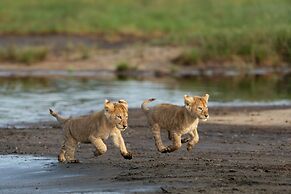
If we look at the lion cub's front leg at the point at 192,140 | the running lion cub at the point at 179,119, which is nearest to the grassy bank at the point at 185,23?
the running lion cub at the point at 179,119

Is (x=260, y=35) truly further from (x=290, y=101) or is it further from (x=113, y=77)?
(x=290, y=101)

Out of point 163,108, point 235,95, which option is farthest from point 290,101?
point 163,108

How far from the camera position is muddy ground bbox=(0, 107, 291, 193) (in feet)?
37.3

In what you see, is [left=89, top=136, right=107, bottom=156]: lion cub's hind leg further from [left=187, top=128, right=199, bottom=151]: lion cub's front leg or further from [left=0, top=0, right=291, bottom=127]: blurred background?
[left=0, top=0, right=291, bottom=127]: blurred background

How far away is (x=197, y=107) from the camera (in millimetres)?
13508

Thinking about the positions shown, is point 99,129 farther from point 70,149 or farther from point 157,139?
point 157,139

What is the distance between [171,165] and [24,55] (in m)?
23.2

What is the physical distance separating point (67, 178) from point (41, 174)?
504 millimetres

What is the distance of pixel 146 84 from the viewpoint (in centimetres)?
2873

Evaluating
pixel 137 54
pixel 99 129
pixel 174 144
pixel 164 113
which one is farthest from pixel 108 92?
pixel 99 129

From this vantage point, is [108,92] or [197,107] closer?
[197,107]

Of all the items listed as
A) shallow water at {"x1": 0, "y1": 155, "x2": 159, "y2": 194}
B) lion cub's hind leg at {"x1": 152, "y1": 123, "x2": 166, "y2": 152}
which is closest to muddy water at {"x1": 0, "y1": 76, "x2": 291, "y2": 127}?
lion cub's hind leg at {"x1": 152, "y1": 123, "x2": 166, "y2": 152}

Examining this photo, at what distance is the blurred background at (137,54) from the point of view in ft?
81.9

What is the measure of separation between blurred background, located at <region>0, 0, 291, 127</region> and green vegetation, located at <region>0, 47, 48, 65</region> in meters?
0.04
